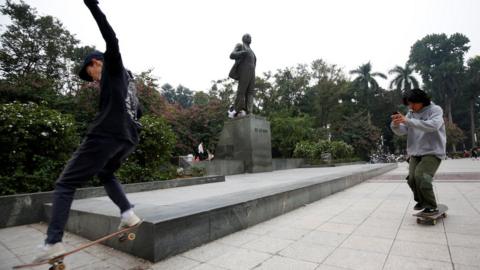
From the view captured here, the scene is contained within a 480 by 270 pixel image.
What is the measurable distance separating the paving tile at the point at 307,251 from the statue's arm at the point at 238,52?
9.84 m

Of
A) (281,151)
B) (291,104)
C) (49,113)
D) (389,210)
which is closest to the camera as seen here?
(389,210)

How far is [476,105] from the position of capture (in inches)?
2343

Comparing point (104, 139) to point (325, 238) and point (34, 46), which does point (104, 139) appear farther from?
point (34, 46)

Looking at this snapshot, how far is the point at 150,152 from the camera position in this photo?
22.5 feet

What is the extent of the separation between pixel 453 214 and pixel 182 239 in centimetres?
394

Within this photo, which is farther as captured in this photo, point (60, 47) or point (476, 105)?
point (476, 105)

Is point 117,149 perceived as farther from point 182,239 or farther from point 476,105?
point 476,105

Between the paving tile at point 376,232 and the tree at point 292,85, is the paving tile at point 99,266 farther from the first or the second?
the tree at point 292,85

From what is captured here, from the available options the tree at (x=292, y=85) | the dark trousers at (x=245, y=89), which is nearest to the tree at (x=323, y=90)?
the tree at (x=292, y=85)

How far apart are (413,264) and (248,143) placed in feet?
30.6

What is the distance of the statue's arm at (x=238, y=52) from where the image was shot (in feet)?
37.7

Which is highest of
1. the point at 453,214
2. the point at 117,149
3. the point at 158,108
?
the point at 158,108

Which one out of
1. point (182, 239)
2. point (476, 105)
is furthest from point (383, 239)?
point (476, 105)

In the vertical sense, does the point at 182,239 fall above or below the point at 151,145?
below
